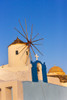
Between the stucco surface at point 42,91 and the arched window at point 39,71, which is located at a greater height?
the arched window at point 39,71

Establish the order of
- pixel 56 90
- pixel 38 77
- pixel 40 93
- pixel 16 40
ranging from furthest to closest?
pixel 16 40
pixel 56 90
pixel 38 77
pixel 40 93

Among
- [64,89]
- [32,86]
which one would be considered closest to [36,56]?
[32,86]

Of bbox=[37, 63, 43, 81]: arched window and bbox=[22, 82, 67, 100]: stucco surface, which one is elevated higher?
bbox=[37, 63, 43, 81]: arched window

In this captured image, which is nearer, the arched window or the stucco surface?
the stucco surface

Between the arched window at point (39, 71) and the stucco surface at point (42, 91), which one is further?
the arched window at point (39, 71)

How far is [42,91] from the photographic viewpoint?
11.1m

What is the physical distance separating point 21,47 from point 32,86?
16.5ft

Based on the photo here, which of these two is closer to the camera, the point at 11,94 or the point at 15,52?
the point at 11,94

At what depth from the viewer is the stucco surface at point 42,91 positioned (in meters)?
9.80

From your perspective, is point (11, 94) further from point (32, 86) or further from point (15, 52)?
point (15, 52)

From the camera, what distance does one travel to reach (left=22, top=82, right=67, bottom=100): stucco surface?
386 inches

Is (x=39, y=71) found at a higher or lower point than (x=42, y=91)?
higher

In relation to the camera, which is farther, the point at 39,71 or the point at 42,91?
the point at 39,71

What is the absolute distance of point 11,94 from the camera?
9.66 m
